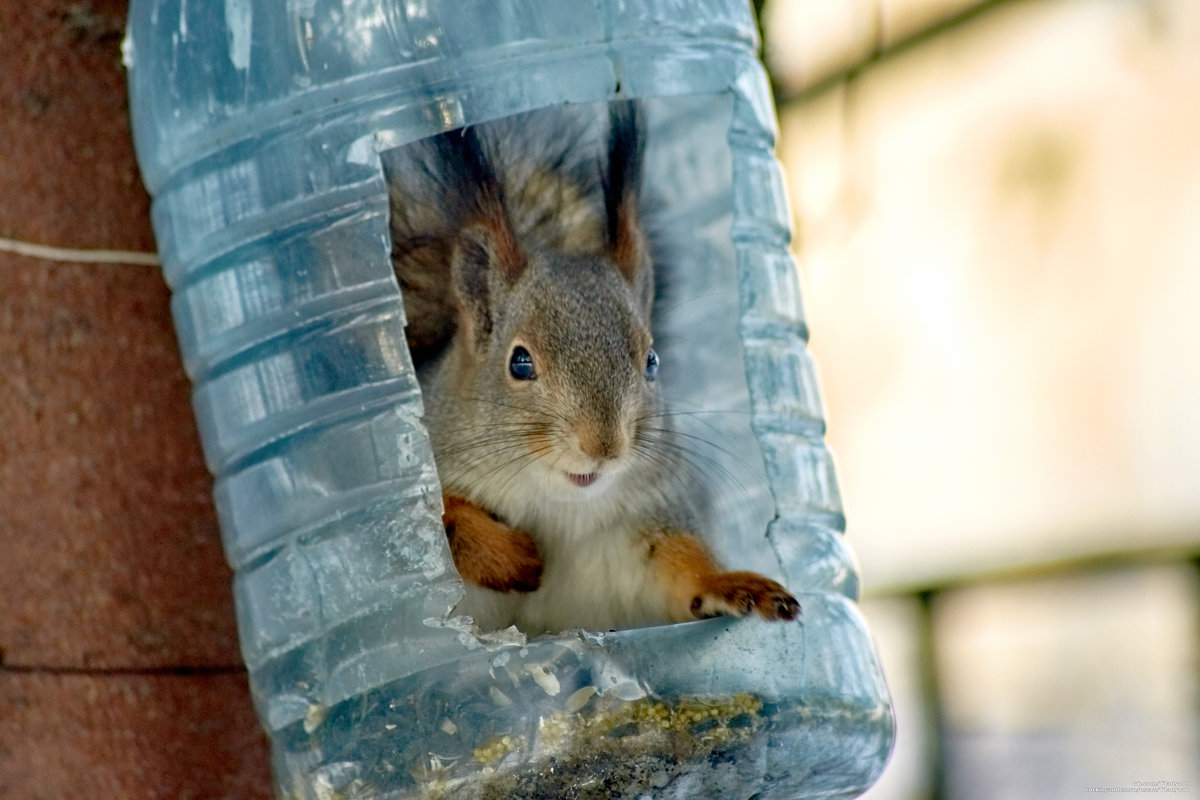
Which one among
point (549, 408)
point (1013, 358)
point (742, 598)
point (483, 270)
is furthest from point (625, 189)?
point (1013, 358)

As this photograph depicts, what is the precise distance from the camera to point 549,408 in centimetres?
161

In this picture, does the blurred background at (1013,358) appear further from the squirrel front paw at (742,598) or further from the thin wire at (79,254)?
the thin wire at (79,254)

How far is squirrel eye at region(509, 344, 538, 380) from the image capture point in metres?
1.65

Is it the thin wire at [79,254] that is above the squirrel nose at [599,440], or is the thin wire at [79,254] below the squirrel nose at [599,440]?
above

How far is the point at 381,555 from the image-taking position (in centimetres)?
150

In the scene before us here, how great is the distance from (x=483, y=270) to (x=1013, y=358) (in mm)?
1166

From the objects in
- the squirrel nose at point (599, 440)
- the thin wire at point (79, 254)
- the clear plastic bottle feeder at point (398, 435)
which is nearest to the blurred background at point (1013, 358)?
the clear plastic bottle feeder at point (398, 435)

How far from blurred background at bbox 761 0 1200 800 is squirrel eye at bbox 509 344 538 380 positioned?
1066 mm

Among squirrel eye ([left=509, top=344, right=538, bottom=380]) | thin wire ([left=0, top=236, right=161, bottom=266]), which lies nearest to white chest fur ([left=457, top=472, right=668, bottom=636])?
squirrel eye ([left=509, top=344, right=538, bottom=380])

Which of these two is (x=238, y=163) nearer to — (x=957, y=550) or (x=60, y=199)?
(x=60, y=199)

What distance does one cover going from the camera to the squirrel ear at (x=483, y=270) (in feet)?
5.68

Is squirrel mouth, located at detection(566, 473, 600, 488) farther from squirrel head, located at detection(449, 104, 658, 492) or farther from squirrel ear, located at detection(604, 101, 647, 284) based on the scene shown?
squirrel ear, located at detection(604, 101, 647, 284)

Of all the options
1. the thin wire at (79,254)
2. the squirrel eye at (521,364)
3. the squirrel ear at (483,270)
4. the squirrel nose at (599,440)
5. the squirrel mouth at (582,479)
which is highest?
the thin wire at (79,254)

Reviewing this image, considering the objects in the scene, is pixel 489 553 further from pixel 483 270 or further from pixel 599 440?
pixel 483 270
